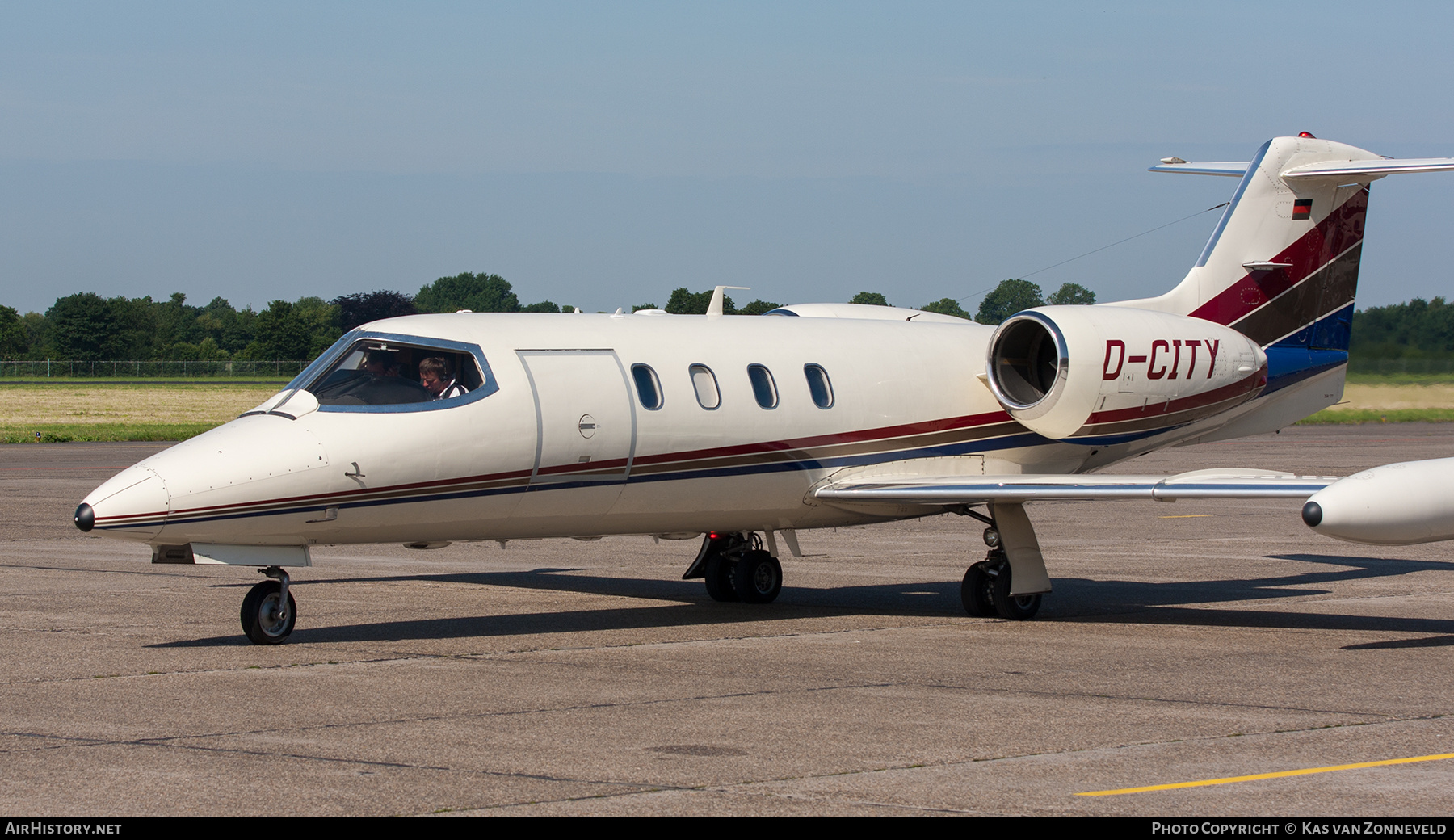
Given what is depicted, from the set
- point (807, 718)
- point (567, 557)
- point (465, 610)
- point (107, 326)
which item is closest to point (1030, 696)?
point (807, 718)

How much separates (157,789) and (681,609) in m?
8.76

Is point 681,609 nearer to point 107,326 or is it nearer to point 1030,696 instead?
point 1030,696

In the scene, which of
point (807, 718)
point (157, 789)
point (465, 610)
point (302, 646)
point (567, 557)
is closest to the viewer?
point (157, 789)

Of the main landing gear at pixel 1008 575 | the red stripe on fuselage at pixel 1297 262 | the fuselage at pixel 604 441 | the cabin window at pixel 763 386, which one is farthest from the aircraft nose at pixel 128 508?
the red stripe on fuselage at pixel 1297 262

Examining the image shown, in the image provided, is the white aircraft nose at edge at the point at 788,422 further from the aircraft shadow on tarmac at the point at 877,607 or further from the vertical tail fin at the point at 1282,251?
the aircraft shadow on tarmac at the point at 877,607

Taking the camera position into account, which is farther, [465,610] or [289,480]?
[465,610]

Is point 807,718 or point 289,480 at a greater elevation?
point 289,480

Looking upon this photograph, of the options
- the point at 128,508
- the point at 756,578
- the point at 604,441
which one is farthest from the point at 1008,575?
the point at 128,508

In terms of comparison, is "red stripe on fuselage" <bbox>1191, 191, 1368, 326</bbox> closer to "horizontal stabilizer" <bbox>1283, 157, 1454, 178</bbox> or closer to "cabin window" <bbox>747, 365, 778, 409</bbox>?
"horizontal stabilizer" <bbox>1283, 157, 1454, 178</bbox>

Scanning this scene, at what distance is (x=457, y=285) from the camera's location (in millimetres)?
182750

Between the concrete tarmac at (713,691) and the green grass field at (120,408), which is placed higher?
the concrete tarmac at (713,691)

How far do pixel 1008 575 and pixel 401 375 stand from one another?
628 centimetres

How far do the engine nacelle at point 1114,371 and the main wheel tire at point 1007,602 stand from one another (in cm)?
174

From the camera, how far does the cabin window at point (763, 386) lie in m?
15.2
